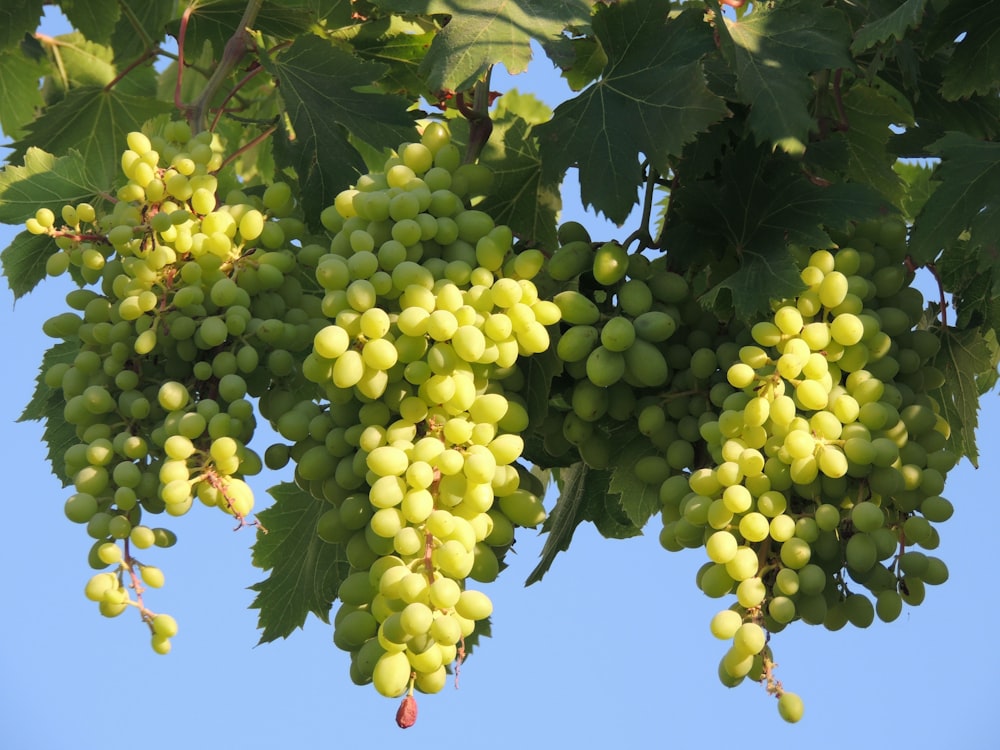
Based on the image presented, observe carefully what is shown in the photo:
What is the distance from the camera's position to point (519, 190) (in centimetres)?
190

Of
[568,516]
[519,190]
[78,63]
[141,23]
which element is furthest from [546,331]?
[78,63]

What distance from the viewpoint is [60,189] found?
202 cm

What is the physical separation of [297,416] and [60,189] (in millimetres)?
655

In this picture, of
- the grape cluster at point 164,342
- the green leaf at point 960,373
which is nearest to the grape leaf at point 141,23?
the grape cluster at point 164,342

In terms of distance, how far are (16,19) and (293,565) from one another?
4.18ft

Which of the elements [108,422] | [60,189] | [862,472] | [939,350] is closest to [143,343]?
[108,422]

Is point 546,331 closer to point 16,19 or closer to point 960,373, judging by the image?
point 960,373

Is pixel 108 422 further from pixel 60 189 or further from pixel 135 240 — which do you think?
pixel 60 189

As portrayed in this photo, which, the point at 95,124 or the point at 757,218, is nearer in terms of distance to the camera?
the point at 757,218

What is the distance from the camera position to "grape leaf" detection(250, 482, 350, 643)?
1972mm

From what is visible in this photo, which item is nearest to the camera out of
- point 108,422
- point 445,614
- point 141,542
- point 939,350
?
point 445,614

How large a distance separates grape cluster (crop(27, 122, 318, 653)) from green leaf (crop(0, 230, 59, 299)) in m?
0.24

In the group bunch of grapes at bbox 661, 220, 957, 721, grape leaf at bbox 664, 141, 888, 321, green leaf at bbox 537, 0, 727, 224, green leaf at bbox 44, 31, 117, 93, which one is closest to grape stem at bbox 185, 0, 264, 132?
green leaf at bbox 537, 0, 727, 224

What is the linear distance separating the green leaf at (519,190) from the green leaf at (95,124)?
84cm
